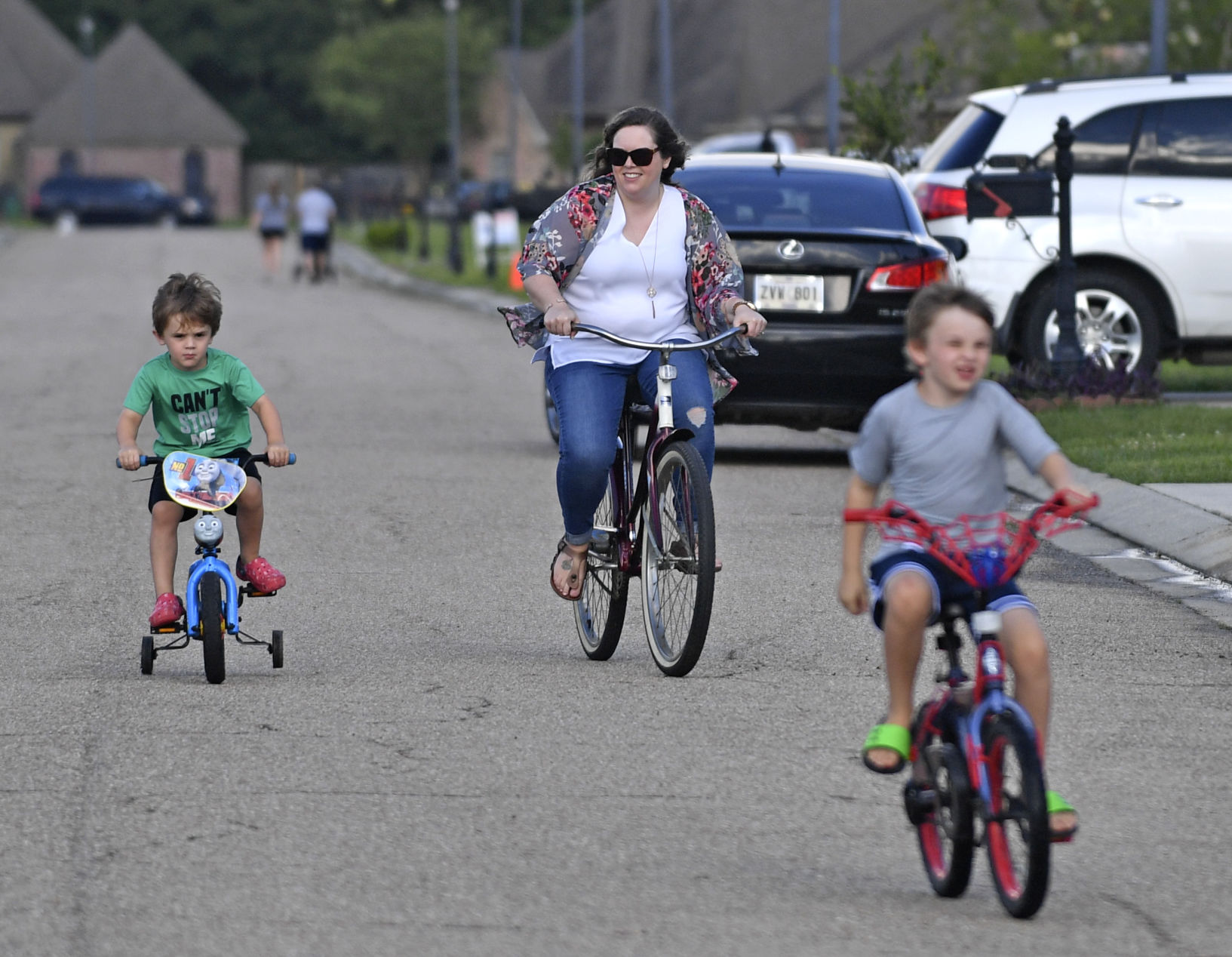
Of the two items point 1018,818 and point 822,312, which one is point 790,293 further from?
point 1018,818

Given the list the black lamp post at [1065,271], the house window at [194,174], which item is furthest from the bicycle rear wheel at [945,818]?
the house window at [194,174]

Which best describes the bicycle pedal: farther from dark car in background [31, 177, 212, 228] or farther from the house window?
the house window

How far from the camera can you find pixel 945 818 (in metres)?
4.82

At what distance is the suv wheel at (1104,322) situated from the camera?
15016mm

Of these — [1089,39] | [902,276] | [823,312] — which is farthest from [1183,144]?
[1089,39]

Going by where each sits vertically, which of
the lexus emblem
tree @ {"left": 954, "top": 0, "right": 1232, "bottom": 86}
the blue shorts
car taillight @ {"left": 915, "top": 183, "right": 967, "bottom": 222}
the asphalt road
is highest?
tree @ {"left": 954, "top": 0, "right": 1232, "bottom": 86}

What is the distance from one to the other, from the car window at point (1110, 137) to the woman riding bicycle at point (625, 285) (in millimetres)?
8217

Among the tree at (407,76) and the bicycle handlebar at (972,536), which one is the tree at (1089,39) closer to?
the bicycle handlebar at (972,536)

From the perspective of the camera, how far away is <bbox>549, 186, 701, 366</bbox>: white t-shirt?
7395mm

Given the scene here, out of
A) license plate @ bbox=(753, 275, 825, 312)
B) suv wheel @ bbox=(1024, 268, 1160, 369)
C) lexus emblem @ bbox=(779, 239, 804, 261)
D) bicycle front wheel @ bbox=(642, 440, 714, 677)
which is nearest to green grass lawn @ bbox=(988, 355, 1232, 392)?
suv wheel @ bbox=(1024, 268, 1160, 369)

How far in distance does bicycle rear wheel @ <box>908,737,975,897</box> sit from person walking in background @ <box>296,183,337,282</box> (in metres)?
33.4

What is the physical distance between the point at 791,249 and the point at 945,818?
7.88 m

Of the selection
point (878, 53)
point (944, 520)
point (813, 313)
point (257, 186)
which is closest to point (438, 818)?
point (944, 520)

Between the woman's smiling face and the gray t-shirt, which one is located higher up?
the woman's smiling face
